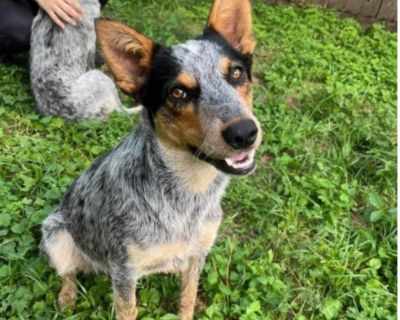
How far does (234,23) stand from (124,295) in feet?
5.88

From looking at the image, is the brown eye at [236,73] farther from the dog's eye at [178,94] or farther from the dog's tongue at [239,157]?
the dog's tongue at [239,157]

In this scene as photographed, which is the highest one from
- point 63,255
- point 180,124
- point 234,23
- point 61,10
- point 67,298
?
point 234,23

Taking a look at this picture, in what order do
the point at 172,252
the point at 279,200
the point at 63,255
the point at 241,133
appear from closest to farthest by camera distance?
the point at 241,133
the point at 172,252
the point at 63,255
the point at 279,200

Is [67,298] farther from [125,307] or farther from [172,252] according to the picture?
[172,252]

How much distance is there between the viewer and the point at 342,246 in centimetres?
407

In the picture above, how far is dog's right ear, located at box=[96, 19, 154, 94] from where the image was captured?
256 cm

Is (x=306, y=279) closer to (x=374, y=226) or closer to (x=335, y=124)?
(x=374, y=226)

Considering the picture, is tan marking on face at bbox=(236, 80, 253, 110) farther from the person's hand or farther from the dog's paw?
the person's hand

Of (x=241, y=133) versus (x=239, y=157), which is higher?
(x=241, y=133)

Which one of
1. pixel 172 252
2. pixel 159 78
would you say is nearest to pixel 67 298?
pixel 172 252

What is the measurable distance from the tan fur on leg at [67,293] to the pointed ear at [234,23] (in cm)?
201

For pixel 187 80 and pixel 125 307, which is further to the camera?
pixel 125 307

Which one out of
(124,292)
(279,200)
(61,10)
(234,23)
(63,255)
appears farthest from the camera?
(61,10)

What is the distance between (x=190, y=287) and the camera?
3.45m
